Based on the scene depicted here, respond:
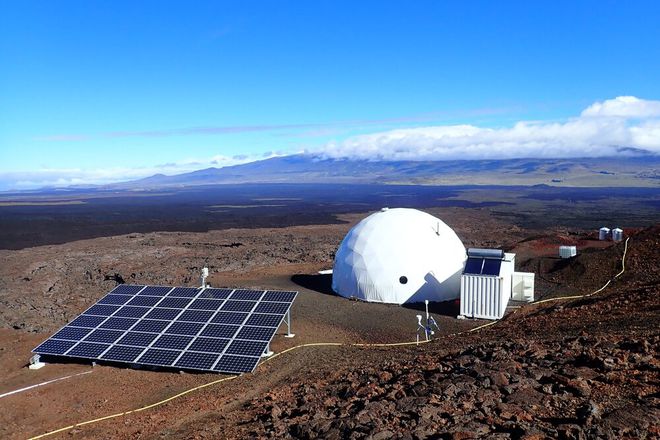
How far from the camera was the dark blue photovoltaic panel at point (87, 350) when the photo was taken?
16969 mm

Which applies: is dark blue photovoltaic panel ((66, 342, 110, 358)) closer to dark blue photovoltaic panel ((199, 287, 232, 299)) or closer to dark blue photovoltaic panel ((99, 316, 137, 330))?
dark blue photovoltaic panel ((99, 316, 137, 330))

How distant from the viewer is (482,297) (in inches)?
899

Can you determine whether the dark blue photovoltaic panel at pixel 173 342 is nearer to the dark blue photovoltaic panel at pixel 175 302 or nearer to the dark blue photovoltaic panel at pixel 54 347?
the dark blue photovoltaic panel at pixel 175 302

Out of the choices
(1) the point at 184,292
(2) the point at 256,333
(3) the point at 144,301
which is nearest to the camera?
(2) the point at 256,333

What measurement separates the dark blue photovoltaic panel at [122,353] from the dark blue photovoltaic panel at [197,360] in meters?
1.73

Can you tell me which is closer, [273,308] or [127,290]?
[273,308]

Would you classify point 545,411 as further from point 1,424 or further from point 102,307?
point 102,307

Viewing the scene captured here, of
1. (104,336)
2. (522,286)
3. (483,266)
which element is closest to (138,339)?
(104,336)

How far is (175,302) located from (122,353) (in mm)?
3210

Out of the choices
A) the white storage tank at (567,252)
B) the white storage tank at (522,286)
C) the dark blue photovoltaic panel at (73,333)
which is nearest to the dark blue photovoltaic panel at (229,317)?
the dark blue photovoltaic panel at (73,333)

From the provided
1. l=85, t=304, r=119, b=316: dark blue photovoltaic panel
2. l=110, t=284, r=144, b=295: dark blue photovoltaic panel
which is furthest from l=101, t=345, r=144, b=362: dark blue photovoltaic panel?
l=110, t=284, r=144, b=295: dark blue photovoltaic panel

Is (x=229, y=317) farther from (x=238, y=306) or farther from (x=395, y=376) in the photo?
(x=395, y=376)

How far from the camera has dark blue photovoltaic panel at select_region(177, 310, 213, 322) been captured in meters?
18.2

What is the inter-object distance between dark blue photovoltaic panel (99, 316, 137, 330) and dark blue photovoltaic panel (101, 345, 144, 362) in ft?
3.83
